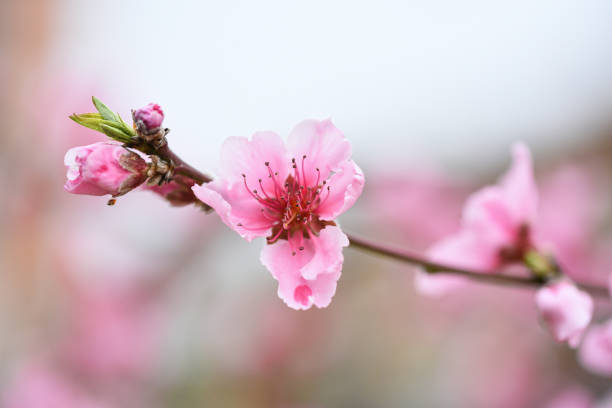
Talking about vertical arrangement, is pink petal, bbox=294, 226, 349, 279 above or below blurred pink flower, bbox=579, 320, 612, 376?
above

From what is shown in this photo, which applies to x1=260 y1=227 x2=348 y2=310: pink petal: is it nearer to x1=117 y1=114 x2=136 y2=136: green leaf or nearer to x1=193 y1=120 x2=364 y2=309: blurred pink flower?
x1=193 y1=120 x2=364 y2=309: blurred pink flower

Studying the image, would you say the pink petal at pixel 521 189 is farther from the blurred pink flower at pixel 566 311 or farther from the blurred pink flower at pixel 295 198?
the blurred pink flower at pixel 295 198

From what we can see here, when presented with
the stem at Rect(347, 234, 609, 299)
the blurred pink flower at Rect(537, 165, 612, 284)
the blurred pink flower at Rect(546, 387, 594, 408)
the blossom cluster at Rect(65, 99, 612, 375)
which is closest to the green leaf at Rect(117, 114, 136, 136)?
the blossom cluster at Rect(65, 99, 612, 375)

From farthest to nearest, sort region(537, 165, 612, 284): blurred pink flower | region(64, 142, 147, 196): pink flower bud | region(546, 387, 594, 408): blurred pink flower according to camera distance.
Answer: region(537, 165, 612, 284): blurred pink flower, region(546, 387, 594, 408): blurred pink flower, region(64, 142, 147, 196): pink flower bud

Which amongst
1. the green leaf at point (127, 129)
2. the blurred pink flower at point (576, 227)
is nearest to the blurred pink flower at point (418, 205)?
the blurred pink flower at point (576, 227)

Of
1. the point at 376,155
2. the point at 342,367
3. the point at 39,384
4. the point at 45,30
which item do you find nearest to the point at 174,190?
the point at 39,384
